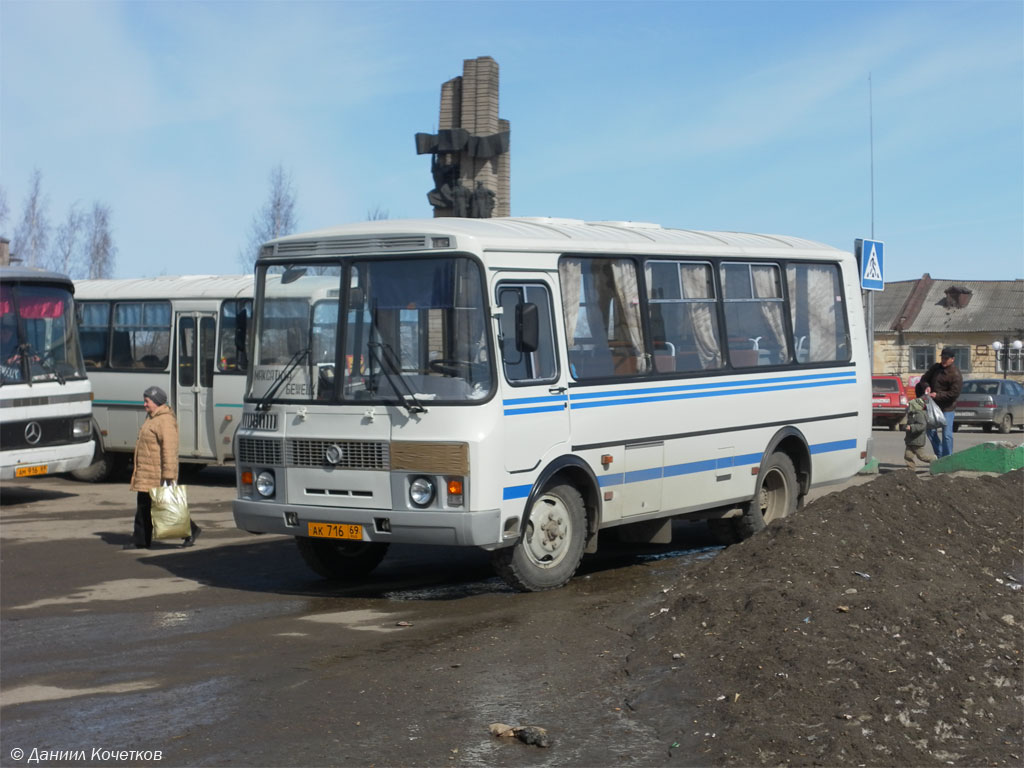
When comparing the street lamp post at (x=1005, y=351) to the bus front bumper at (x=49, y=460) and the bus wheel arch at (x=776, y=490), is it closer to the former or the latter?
the bus wheel arch at (x=776, y=490)

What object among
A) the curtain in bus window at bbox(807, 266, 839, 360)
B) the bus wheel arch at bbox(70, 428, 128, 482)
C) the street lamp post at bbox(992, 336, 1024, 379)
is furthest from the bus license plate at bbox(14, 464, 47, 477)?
the street lamp post at bbox(992, 336, 1024, 379)

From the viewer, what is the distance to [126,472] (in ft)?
68.0

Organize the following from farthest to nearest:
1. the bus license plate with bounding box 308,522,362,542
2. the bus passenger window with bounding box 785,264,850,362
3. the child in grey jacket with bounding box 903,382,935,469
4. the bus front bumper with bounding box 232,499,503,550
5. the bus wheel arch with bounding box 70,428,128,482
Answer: the child in grey jacket with bounding box 903,382,935,469, the bus wheel arch with bounding box 70,428,128,482, the bus passenger window with bounding box 785,264,850,362, the bus license plate with bounding box 308,522,362,542, the bus front bumper with bounding box 232,499,503,550

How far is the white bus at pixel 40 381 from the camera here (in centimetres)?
1580

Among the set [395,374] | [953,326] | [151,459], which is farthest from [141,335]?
[953,326]

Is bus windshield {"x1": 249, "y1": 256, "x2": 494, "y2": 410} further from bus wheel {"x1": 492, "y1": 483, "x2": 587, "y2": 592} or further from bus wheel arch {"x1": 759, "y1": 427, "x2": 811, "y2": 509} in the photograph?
bus wheel arch {"x1": 759, "y1": 427, "x2": 811, "y2": 509}

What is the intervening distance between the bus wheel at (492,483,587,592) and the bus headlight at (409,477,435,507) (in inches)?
32.1

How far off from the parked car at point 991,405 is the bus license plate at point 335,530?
3115 centimetres

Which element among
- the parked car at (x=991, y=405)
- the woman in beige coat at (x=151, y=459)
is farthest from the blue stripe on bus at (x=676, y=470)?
the parked car at (x=991, y=405)

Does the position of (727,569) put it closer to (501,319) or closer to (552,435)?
(552,435)

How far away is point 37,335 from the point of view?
1638 cm

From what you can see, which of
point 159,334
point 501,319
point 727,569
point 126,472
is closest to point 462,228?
point 501,319

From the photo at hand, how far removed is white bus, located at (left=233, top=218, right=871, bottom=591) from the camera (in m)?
9.45

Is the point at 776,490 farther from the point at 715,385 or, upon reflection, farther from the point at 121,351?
the point at 121,351
